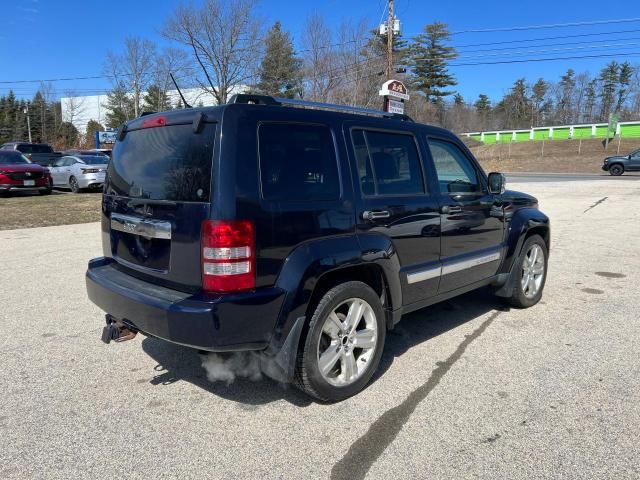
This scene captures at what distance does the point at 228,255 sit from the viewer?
2.74 m

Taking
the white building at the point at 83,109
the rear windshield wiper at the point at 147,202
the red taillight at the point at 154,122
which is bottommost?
the rear windshield wiper at the point at 147,202

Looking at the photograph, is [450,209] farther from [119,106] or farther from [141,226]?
[119,106]

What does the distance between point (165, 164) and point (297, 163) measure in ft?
2.78

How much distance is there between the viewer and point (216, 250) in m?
2.74

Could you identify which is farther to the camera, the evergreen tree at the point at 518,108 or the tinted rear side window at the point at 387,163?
the evergreen tree at the point at 518,108

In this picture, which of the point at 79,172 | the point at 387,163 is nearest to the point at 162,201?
the point at 387,163

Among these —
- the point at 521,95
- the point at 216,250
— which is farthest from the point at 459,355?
the point at 521,95

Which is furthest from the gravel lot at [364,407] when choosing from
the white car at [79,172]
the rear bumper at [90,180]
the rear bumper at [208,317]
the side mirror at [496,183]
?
the white car at [79,172]

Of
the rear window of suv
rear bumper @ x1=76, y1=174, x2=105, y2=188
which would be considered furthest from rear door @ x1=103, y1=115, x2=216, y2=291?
the rear window of suv

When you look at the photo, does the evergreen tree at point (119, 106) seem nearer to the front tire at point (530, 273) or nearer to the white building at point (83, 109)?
the white building at point (83, 109)

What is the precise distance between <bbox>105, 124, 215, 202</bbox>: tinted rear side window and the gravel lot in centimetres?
139

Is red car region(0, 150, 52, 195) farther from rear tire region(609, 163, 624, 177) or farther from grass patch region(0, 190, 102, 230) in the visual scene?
rear tire region(609, 163, 624, 177)

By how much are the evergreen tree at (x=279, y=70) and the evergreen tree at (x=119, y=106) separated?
23809mm

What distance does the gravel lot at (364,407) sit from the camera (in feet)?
8.65
